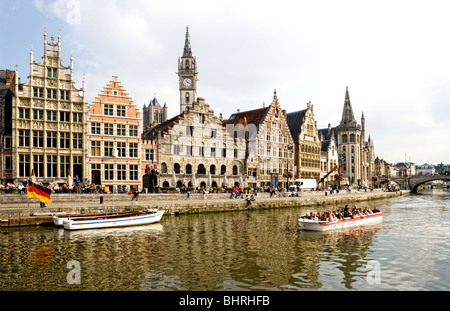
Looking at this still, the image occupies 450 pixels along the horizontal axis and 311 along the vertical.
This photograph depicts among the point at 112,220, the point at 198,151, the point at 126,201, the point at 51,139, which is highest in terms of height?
the point at 51,139

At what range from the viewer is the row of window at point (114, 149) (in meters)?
45.5

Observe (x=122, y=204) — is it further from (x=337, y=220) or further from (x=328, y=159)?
(x=328, y=159)

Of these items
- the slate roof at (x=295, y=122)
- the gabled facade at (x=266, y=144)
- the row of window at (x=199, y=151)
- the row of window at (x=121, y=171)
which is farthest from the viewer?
the slate roof at (x=295, y=122)

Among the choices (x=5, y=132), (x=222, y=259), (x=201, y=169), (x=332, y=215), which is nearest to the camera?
(x=222, y=259)

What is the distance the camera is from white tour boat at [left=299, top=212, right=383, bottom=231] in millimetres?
27234

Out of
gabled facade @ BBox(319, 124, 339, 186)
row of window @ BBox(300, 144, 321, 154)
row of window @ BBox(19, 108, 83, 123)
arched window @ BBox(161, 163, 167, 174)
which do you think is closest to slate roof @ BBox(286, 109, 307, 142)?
row of window @ BBox(300, 144, 321, 154)

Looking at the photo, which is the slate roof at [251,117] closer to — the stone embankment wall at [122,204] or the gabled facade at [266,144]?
the gabled facade at [266,144]

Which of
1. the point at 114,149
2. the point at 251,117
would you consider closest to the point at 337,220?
the point at 114,149

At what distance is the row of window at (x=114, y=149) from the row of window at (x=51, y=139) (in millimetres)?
1771

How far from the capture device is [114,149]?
46500 millimetres

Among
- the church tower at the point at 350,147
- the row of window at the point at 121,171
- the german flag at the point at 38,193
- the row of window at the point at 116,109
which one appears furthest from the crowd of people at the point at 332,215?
the church tower at the point at 350,147

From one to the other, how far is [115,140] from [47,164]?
27.9 feet
